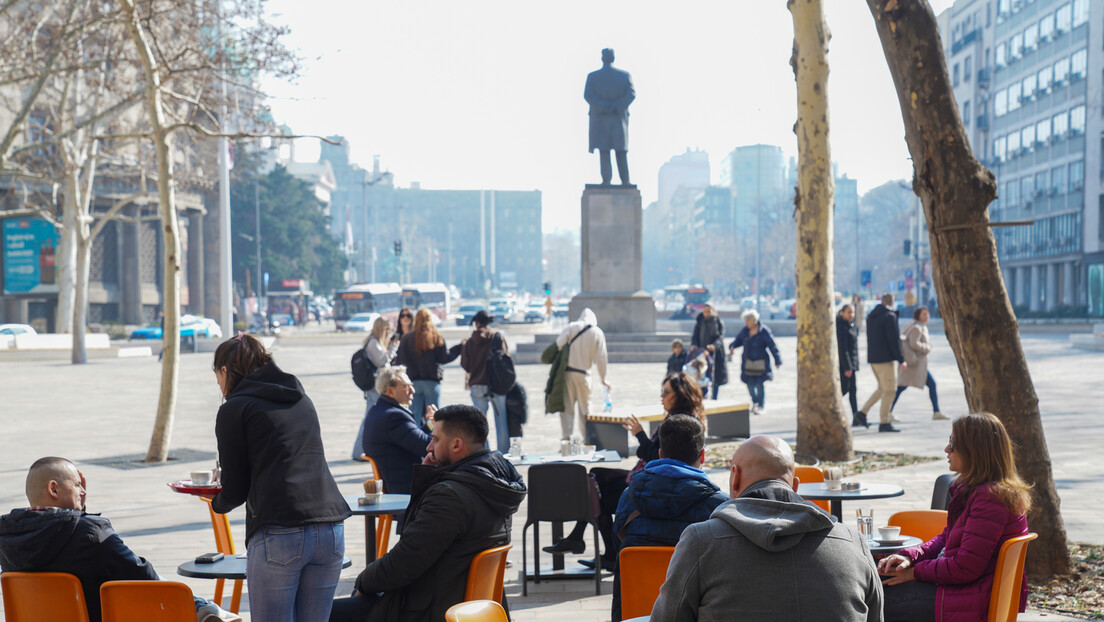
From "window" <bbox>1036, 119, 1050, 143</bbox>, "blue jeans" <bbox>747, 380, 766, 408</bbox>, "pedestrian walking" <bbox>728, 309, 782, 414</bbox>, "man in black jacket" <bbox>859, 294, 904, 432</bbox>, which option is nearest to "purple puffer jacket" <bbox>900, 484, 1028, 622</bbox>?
"man in black jacket" <bbox>859, 294, 904, 432</bbox>

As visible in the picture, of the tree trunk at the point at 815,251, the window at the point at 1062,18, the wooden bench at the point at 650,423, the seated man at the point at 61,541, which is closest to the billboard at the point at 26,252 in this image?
the wooden bench at the point at 650,423

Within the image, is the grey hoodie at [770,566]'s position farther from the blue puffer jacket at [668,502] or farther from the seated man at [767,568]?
the blue puffer jacket at [668,502]

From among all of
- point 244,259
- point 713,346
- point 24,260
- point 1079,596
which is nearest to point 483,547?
point 1079,596

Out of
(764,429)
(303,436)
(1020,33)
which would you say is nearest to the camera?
(303,436)

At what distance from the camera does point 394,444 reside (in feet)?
23.2

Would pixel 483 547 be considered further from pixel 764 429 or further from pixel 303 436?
pixel 764 429

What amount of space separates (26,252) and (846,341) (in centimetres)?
3862

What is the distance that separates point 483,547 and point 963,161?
12.7 ft

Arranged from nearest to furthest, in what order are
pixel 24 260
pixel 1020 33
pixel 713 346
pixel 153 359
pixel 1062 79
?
pixel 713 346, pixel 153 359, pixel 24 260, pixel 1062 79, pixel 1020 33

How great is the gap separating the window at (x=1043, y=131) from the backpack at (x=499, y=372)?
66.8 m

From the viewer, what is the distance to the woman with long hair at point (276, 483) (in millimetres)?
4102

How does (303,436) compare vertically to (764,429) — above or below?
above

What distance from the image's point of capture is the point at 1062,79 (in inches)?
2638

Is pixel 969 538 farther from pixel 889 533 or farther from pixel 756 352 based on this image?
pixel 756 352
